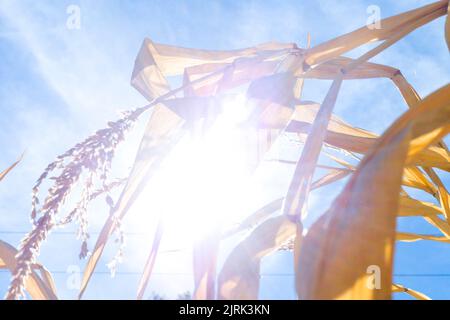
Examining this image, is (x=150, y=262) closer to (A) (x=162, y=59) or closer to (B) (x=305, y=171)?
(B) (x=305, y=171)

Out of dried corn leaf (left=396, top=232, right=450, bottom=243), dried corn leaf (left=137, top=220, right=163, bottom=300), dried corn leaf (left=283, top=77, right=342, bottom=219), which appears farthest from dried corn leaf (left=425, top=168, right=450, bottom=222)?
dried corn leaf (left=137, top=220, right=163, bottom=300)

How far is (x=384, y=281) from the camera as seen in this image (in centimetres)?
29

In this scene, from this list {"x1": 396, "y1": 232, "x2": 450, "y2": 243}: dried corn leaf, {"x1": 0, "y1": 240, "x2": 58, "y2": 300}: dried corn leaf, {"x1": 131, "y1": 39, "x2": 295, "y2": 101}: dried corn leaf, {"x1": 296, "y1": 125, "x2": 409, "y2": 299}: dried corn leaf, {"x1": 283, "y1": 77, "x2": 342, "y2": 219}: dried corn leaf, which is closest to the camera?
{"x1": 296, "y1": 125, "x2": 409, "y2": 299}: dried corn leaf

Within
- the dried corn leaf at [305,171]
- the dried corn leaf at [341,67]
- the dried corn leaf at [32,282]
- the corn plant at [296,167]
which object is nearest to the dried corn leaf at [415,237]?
the corn plant at [296,167]

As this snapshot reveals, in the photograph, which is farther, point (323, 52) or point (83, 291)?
point (323, 52)

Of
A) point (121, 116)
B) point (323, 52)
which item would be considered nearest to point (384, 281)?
point (121, 116)

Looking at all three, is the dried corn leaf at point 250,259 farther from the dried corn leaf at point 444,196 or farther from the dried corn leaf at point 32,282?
the dried corn leaf at point 444,196

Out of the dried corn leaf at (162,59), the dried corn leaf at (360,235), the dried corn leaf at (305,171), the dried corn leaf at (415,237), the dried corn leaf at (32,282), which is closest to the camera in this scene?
the dried corn leaf at (360,235)

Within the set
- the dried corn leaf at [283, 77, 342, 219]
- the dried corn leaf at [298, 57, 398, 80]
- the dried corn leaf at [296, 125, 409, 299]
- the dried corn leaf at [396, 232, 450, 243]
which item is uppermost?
the dried corn leaf at [298, 57, 398, 80]

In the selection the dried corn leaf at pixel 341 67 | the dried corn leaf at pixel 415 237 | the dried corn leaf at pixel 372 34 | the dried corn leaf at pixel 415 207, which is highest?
the dried corn leaf at pixel 341 67

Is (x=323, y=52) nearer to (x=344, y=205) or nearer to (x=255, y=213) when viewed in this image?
(x=255, y=213)

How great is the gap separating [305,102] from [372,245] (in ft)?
1.78

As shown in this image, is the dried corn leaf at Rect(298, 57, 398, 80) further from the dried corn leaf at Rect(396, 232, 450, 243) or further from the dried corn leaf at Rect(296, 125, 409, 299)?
the dried corn leaf at Rect(296, 125, 409, 299)

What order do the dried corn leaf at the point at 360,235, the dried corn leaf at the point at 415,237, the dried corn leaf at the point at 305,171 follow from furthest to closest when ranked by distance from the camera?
the dried corn leaf at the point at 415,237 < the dried corn leaf at the point at 305,171 < the dried corn leaf at the point at 360,235
